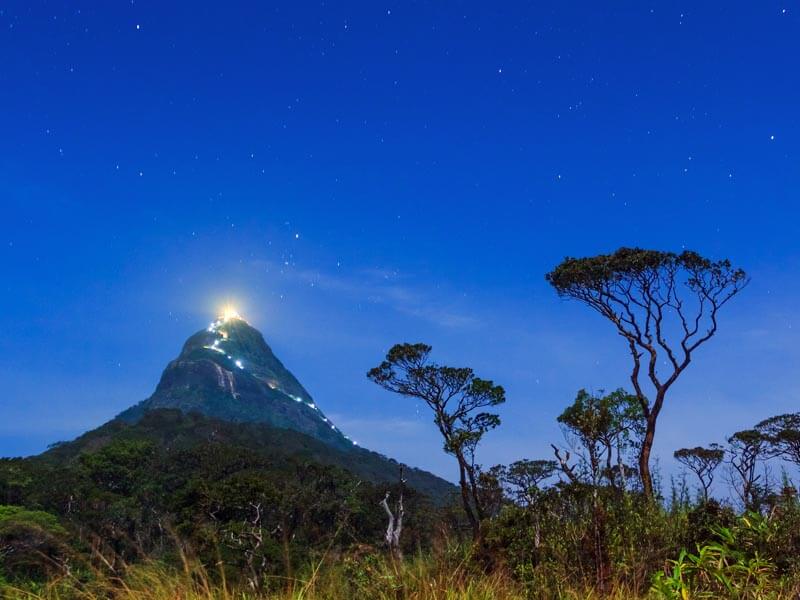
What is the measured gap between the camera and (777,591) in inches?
239

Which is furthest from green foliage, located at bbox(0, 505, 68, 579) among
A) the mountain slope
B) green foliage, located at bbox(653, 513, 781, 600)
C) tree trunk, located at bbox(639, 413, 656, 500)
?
the mountain slope

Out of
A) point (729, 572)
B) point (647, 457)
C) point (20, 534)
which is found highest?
point (647, 457)

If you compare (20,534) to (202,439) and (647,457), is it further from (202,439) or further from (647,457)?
(202,439)

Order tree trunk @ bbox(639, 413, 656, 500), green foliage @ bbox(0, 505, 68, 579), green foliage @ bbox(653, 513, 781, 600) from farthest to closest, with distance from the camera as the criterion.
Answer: green foliage @ bbox(0, 505, 68, 579) → tree trunk @ bbox(639, 413, 656, 500) → green foliage @ bbox(653, 513, 781, 600)

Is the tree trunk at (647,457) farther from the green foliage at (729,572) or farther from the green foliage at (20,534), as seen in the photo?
the green foliage at (20,534)

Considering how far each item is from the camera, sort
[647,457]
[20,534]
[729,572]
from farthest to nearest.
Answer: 1. [20,534]
2. [647,457]
3. [729,572]

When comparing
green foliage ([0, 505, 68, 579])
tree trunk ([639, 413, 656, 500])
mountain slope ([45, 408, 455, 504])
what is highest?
mountain slope ([45, 408, 455, 504])

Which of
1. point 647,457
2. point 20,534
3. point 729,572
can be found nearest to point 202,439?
point 20,534

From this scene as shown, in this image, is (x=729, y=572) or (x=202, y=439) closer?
(x=729, y=572)

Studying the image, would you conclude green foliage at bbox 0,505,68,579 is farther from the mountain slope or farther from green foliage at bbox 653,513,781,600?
the mountain slope

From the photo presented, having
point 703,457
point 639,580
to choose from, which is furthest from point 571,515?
point 703,457

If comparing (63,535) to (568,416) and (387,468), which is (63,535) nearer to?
(568,416)

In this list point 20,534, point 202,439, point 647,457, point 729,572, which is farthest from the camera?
point 202,439

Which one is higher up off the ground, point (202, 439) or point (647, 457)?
point (202, 439)
